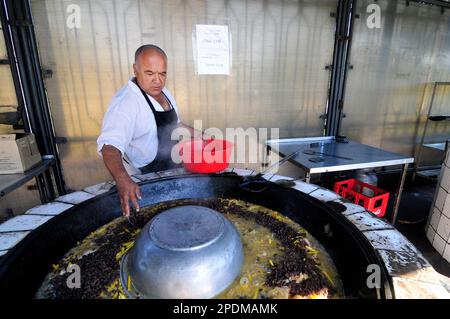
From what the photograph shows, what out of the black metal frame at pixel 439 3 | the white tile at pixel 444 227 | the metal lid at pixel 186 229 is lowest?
the white tile at pixel 444 227

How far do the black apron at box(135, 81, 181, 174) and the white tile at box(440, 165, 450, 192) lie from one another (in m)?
3.46

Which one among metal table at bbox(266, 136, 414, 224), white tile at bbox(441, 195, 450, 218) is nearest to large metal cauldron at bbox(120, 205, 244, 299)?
metal table at bbox(266, 136, 414, 224)

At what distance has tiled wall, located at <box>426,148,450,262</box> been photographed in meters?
3.37

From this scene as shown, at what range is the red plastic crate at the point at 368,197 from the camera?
332cm

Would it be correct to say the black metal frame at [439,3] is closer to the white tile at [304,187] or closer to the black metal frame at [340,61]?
the black metal frame at [340,61]

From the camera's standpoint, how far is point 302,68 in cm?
452

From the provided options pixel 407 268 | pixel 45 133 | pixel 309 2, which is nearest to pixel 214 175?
pixel 407 268

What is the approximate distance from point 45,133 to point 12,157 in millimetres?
656

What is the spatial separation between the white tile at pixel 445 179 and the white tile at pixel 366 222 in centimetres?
229

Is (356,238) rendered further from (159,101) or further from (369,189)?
(369,189)

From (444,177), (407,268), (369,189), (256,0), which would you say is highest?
(256,0)

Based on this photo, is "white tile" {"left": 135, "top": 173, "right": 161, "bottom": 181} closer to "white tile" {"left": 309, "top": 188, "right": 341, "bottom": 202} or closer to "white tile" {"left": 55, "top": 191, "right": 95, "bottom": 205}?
"white tile" {"left": 55, "top": 191, "right": 95, "bottom": 205}

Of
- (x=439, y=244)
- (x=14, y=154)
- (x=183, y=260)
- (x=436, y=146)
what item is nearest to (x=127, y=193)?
(x=183, y=260)

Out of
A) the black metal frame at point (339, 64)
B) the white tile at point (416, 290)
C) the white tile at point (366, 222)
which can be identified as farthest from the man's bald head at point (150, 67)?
the black metal frame at point (339, 64)
